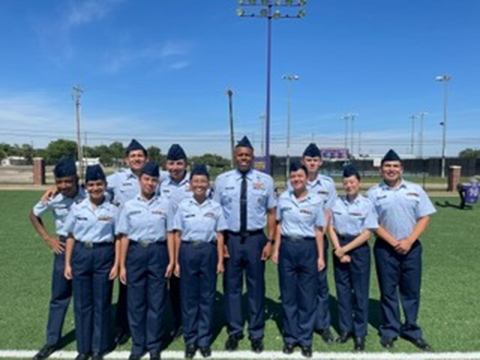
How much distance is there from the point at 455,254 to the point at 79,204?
720 centimetres

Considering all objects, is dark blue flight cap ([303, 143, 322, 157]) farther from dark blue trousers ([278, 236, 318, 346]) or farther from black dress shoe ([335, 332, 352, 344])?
black dress shoe ([335, 332, 352, 344])

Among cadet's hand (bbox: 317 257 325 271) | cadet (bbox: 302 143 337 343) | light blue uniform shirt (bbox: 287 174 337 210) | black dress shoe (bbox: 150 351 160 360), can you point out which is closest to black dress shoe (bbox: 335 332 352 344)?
cadet (bbox: 302 143 337 343)

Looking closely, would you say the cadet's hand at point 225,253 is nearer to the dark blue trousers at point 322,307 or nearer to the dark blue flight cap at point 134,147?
the dark blue trousers at point 322,307

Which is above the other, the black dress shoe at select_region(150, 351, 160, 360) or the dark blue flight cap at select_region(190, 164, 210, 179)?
the dark blue flight cap at select_region(190, 164, 210, 179)

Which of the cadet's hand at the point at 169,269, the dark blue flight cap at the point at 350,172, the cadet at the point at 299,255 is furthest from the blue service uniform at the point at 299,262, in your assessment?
the cadet's hand at the point at 169,269

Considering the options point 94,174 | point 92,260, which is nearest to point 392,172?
point 94,174

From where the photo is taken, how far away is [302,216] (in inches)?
154

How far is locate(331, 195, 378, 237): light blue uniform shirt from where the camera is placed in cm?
408

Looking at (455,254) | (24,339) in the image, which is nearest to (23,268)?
(24,339)

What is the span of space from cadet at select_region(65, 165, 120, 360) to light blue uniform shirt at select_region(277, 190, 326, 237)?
1596 mm

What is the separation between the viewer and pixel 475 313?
4.95 metres

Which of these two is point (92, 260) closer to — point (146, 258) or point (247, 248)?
point (146, 258)

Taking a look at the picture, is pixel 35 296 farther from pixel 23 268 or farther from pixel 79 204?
pixel 79 204

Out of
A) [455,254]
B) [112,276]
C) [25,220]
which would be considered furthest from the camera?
[25,220]
